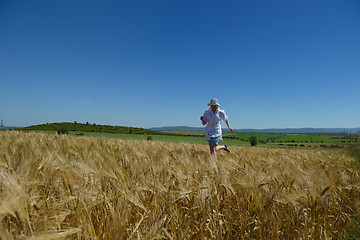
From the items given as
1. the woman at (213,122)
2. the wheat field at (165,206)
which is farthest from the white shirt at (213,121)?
the wheat field at (165,206)

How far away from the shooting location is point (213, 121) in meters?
5.74

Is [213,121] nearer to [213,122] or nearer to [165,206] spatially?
[213,122]

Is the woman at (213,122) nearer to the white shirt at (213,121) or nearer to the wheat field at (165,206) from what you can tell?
the white shirt at (213,121)

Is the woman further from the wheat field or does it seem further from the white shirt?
the wheat field

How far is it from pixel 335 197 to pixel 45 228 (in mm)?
2198

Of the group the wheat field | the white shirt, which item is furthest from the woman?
the wheat field

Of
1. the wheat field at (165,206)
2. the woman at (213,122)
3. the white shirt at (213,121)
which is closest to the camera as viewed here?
the wheat field at (165,206)

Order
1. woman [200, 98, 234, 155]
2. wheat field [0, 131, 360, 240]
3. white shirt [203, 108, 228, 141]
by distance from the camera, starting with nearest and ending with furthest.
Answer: wheat field [0, 131, 360, 240]
woman [200, 98, 234, 155]
white shirt [203, 108, 228, 141]

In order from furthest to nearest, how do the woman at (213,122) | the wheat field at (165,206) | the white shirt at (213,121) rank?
the white shirt at (213,121) < the woman at (213,122) < the wheat field at (165,206)

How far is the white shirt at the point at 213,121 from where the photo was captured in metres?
5.65

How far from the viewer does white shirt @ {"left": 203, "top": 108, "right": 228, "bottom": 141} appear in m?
5.65

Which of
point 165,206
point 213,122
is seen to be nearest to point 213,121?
point 213,122

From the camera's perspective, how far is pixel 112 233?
82cm

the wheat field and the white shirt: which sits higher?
the white shirt
